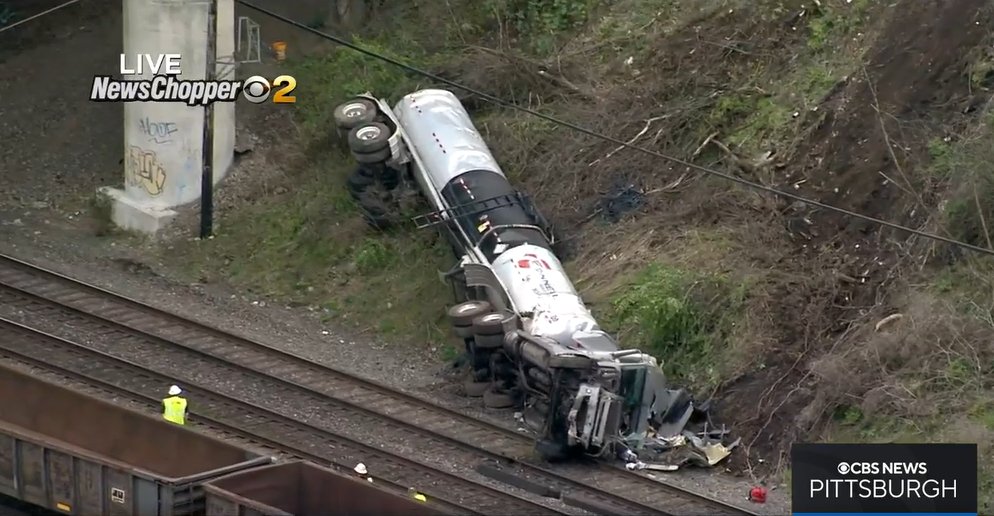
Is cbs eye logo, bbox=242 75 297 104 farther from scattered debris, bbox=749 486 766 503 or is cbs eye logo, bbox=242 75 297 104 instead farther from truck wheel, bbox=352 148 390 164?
scattered debris, bbox=749 486 766 503

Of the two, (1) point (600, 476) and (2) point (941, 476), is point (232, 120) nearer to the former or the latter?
(1) point (600, 476)

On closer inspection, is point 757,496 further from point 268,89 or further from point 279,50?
point 279,50

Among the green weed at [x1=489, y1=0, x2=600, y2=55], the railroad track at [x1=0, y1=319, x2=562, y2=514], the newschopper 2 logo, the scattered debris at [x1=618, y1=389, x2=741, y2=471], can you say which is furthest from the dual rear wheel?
the green weed at [x1=489, y1=0, x2=600, y2=55]

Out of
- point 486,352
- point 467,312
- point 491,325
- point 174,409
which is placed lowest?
point 174,409

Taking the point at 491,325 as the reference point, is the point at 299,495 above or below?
below

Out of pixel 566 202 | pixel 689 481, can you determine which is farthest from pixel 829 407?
pixel 566 202

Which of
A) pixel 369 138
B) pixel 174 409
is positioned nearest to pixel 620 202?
pixel 369 138

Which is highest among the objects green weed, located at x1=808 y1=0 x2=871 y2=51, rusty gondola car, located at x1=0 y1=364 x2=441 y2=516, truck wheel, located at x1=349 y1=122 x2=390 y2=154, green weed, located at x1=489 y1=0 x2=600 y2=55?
green weed, located at x1=489 y1=0 x2=600 y2=55
